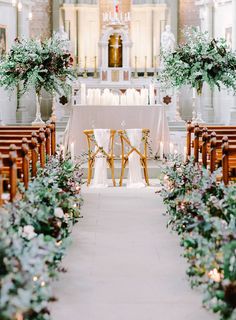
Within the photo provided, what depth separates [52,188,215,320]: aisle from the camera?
4859mm

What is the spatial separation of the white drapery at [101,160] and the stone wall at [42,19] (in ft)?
26.1

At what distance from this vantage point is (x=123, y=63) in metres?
17.1

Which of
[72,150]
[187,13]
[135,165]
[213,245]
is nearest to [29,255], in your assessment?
[213,245]

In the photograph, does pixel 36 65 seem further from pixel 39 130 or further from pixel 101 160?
pixel 39 130

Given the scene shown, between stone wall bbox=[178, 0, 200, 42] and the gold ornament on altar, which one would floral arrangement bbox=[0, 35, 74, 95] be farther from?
stone wall bbox=[178, 0, 200, 42]

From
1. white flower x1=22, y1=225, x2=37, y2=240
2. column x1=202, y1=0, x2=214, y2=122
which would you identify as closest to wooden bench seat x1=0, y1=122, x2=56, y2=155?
white flower x1=22, y1=225, x2=37, y2=240

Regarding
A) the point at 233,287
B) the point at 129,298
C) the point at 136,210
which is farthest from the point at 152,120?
the point at 233,287

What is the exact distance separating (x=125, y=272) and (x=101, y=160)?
4.98m

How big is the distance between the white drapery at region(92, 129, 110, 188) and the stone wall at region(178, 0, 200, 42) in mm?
8269

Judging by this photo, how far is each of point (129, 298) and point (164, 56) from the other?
815cm

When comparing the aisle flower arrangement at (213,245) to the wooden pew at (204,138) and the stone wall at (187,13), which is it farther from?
the stone wall at (187,13)

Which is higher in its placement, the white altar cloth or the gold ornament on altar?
the gold ornament on altar

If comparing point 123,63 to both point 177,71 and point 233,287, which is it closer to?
point 177,71

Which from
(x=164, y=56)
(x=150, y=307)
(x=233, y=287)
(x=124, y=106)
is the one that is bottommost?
(x=150, y=307)
